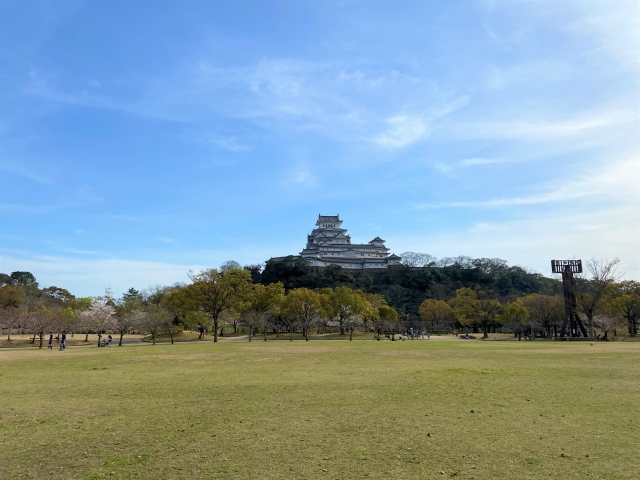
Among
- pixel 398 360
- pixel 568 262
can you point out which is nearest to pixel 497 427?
pixel 398 360

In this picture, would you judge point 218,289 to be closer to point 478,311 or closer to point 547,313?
point 478,311

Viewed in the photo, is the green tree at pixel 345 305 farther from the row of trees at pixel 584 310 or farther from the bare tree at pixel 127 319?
the bare tree at pixel 127 319

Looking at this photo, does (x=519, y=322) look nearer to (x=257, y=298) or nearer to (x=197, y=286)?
(x=257, y=298)

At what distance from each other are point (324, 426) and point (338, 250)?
389 feet

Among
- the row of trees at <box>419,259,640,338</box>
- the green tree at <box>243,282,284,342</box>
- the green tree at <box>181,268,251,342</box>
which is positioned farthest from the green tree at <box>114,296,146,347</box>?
the row of trees at <box>419,259,640,338</box>

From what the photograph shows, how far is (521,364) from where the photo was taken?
21.1m

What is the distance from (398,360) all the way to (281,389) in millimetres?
11629

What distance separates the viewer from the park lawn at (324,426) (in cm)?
685

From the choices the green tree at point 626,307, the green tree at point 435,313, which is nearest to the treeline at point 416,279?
the green tree at point 435,313

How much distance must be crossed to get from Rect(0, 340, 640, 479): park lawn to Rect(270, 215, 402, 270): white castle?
104959 millimetres

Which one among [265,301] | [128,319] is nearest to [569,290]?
[265,301]

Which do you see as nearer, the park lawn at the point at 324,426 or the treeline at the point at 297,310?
the park lawn at the point at 324,426

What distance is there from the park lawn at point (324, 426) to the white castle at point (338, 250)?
4132 inches

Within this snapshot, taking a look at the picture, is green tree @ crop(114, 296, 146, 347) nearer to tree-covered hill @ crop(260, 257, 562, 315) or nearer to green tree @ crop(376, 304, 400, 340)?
green tree @ crop(376, 304, 400, 340)
